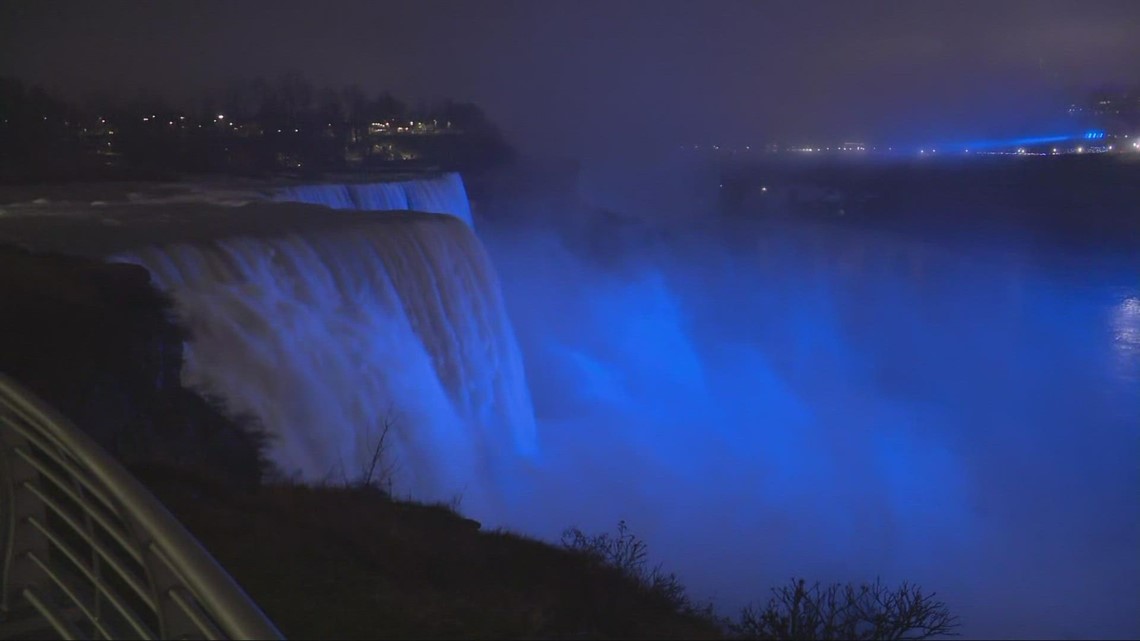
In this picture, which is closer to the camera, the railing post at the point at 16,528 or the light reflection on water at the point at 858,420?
the railing post at the point at 16,528

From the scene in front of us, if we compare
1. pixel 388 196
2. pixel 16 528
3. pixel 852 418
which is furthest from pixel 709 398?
pixel 16 528

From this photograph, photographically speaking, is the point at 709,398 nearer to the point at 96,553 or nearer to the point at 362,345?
the point at 362,345

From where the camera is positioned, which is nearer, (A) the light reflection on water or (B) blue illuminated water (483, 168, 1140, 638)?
(B) blue illuminated water (483, 168, 1140, 638)

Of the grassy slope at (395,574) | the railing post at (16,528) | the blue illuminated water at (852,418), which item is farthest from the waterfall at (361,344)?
the railing post at (16,528)

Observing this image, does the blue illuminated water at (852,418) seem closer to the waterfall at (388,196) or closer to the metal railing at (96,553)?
the waterfall at (388,196)

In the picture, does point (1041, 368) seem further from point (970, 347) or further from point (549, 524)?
point (549, 524)

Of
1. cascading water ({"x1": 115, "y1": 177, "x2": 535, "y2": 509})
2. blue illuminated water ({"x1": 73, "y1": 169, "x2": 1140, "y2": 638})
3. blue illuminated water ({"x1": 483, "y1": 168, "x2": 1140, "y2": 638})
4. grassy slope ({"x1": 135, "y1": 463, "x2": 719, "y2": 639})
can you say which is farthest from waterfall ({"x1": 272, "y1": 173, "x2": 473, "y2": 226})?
grassy slope ({"x1": 135, "y1": 463, "x2": 719, "y2": 639})

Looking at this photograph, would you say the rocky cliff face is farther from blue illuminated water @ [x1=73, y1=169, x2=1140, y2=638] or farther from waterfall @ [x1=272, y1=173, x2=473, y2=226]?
waterfall @ [x1=272, y1=173, x2=473, y2=226]
